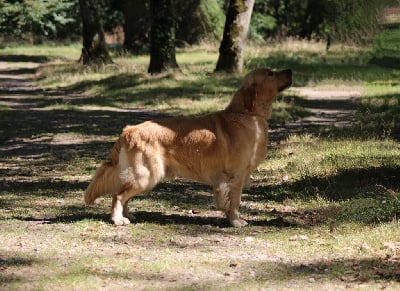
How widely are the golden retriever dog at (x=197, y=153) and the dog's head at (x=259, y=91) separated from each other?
1cm

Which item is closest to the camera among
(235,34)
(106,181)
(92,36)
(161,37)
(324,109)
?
(106,181)

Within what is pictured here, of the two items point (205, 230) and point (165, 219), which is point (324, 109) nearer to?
point (165, 219)

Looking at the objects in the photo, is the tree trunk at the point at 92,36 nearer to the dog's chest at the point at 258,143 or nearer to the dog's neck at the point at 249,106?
the dog's neck at the point at 249,106

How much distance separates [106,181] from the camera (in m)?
7.72

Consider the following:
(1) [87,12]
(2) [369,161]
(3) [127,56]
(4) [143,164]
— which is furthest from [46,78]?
(4) [143,164]

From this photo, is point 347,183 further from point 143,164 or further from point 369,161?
point 143,164

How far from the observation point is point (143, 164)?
7438 millimetres

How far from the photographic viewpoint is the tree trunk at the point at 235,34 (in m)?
22.3

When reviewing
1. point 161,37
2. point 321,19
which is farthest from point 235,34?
point 321,19

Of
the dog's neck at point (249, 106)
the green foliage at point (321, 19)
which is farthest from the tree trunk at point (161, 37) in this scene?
the dog's neck at point (249, 106)

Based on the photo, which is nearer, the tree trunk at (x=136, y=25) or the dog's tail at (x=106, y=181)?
the dog's tail at (x=106, y=181)

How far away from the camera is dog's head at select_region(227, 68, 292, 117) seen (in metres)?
7.83

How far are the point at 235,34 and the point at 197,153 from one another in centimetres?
1529

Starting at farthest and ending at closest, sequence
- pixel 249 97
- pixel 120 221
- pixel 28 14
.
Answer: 1. pixel 28 14
2. pixel 249 97
3. pixel 120 221
